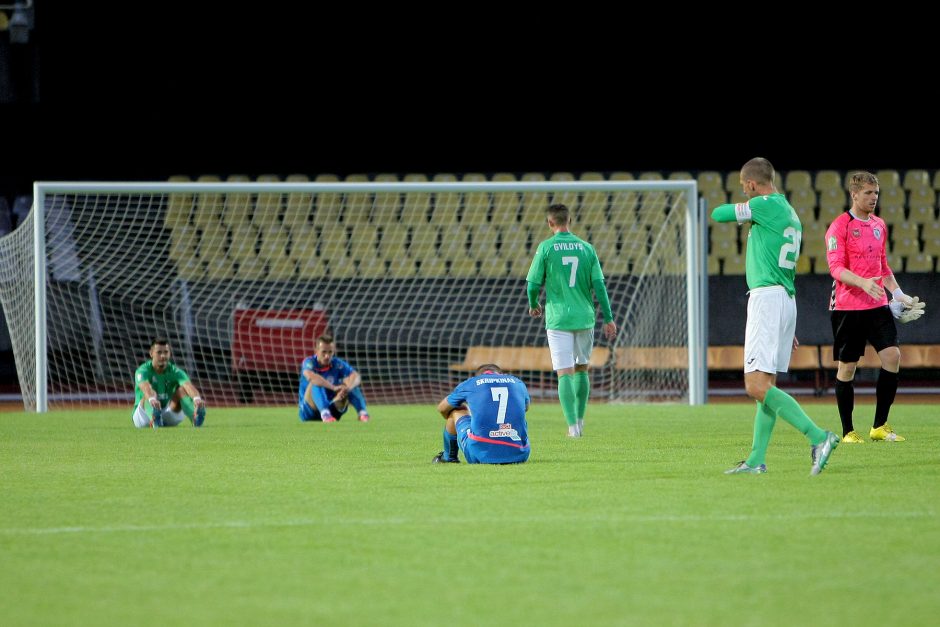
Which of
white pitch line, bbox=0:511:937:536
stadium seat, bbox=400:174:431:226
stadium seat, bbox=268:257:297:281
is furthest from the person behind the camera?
stadium seat, bbox=400:174:431:226

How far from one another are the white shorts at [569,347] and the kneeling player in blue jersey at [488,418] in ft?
8.00

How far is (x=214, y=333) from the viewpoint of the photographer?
1789 centimetres

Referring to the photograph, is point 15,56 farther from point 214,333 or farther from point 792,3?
point 792,3

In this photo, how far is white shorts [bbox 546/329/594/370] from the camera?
10.5m

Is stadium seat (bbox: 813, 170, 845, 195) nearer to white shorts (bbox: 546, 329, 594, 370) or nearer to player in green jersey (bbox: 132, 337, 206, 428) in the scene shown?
white shorts (bbox: 546, 329, 594, 370)

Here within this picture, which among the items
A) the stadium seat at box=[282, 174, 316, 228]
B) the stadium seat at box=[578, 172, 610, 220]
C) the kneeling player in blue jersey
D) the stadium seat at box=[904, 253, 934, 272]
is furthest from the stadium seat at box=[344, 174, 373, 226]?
the kneeling player in blue jersey

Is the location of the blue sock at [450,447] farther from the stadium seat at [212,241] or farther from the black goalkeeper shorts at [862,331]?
the stadium seat at [212,241]

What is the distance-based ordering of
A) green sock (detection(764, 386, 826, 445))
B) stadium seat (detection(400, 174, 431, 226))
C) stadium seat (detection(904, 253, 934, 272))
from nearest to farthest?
1. green sock (detection(764, 386, 826, 445))
2. stadium seat (detection(904, 253, 934, 272))
3. stadium seat (detection(400, 174, 431, 226))

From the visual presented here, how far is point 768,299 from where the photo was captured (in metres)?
7.03

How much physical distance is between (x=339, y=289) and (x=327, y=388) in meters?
5.47

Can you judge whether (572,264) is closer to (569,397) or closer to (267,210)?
(569,397)

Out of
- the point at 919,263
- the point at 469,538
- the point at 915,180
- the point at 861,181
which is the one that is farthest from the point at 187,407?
the point at 915,180

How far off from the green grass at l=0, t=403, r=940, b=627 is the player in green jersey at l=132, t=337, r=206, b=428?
8.99ft

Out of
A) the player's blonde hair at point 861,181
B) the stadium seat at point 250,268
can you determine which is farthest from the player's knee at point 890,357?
the stadium seat at point 250,268
